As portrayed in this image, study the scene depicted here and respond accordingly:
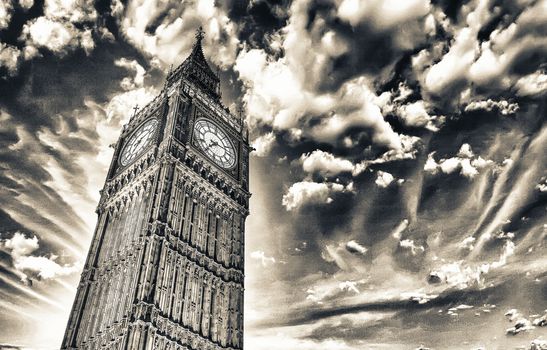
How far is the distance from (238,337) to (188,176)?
60.5 feet

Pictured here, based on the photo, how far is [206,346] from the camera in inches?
1841

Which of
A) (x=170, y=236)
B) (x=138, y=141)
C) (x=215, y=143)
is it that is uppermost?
(x=215, y=143)

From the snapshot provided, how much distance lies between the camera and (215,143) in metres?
64.1

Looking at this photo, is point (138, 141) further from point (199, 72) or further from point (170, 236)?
point (199, 72)

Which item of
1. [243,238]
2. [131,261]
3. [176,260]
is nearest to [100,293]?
[131,261]

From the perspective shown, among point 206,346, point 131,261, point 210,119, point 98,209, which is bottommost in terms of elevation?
point 206,346

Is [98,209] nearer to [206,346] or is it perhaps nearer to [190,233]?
[190,233]

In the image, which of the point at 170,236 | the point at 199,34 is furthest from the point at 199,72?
the point at 170,236

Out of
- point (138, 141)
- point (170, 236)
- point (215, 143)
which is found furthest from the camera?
point (215, 143)

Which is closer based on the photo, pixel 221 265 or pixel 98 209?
pixel 221 265

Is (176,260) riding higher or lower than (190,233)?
lower

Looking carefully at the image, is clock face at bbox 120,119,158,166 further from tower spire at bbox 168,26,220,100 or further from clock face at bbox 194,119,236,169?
tower spire at bbox 168,26,220,100

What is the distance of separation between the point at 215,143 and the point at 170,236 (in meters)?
17.9

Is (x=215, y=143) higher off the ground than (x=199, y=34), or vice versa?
(x=199, y=34)
